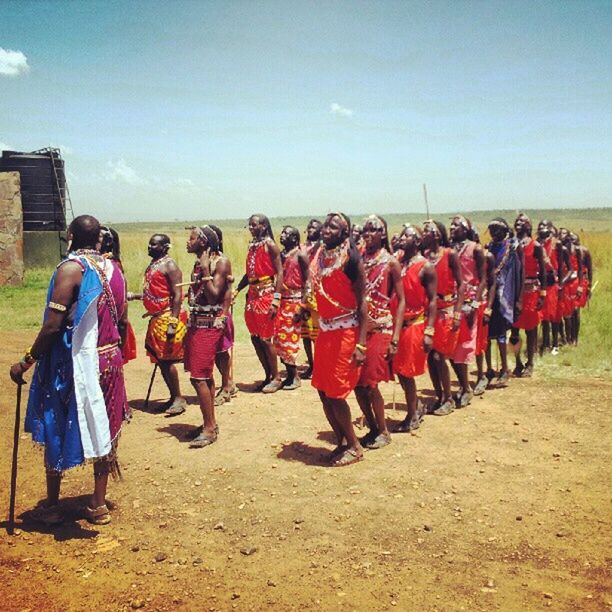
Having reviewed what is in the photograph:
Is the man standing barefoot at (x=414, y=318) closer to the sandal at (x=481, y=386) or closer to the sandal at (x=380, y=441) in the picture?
the sandal at (x=380, y=441)

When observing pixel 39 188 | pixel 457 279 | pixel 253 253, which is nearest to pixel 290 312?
pixel 253 253

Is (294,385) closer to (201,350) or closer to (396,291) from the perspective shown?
(201,350)

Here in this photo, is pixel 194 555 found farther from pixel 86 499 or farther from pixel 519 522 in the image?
pixel 519 522

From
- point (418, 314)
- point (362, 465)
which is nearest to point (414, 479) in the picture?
point (362, 465)

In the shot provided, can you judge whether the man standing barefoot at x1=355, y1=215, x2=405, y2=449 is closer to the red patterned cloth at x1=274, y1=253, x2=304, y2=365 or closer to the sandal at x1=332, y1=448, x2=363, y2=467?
the sandal at x1=332, y1=448, x2=363, y2=467

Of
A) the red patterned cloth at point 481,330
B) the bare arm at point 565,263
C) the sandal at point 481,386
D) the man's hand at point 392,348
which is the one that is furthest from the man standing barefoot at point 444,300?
the bare arm at point 565,263

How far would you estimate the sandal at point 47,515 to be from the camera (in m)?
4.03

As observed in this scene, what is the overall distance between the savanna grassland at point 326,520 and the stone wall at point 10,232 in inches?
423

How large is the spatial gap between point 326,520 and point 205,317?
2.29 metres

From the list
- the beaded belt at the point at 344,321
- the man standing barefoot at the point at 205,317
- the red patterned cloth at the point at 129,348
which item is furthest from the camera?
the red patterned cloth at the point at 129,348

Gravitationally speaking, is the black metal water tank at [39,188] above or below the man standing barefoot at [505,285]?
above

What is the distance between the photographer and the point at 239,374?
8578 mm

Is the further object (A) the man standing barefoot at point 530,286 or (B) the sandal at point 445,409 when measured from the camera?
(A) the man standing barefoot at point 530,286

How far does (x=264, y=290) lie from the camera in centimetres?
755
